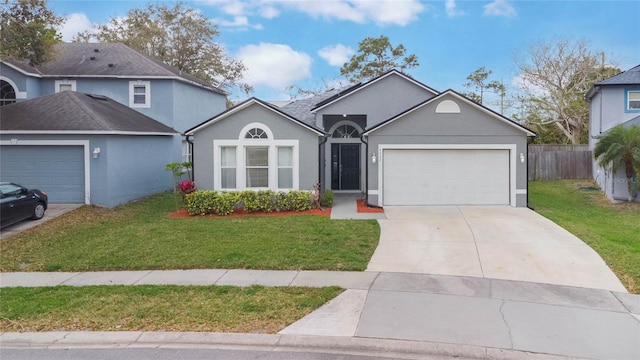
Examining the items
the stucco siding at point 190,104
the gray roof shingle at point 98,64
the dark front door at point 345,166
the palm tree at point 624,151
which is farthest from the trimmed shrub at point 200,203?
the palm tree at point 624,151

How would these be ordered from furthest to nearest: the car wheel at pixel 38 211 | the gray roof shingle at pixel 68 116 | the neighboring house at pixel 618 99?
the neighboring house at pixel 618 99 < the gray roof shingle at pixel 68 116 < the car wheel at pixel 38 211

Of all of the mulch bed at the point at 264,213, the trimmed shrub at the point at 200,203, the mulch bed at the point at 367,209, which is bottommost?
the mulch bed at the point at 264,213

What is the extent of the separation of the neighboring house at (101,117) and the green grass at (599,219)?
14.6 meters

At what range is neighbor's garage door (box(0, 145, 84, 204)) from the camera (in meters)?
16.5

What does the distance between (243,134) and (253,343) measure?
1123cm

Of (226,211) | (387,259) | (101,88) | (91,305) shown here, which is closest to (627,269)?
(387,259)

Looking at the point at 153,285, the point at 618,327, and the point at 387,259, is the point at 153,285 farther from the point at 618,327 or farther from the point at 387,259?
the point at 618,327

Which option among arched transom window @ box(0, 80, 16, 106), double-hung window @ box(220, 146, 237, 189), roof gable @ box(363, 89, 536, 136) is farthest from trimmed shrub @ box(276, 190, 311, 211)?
arched transom window @ box(0, 80, 16, 106)

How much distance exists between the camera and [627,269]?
27.8ft

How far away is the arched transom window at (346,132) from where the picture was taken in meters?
20.5

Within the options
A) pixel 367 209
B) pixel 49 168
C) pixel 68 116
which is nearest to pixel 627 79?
pixel 367 209

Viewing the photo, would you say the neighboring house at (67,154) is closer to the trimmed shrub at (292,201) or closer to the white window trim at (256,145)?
the white window trim at (256,145)

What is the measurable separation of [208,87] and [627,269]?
2177cm

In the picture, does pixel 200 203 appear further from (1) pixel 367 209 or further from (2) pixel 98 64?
(2) pixel 98 64
